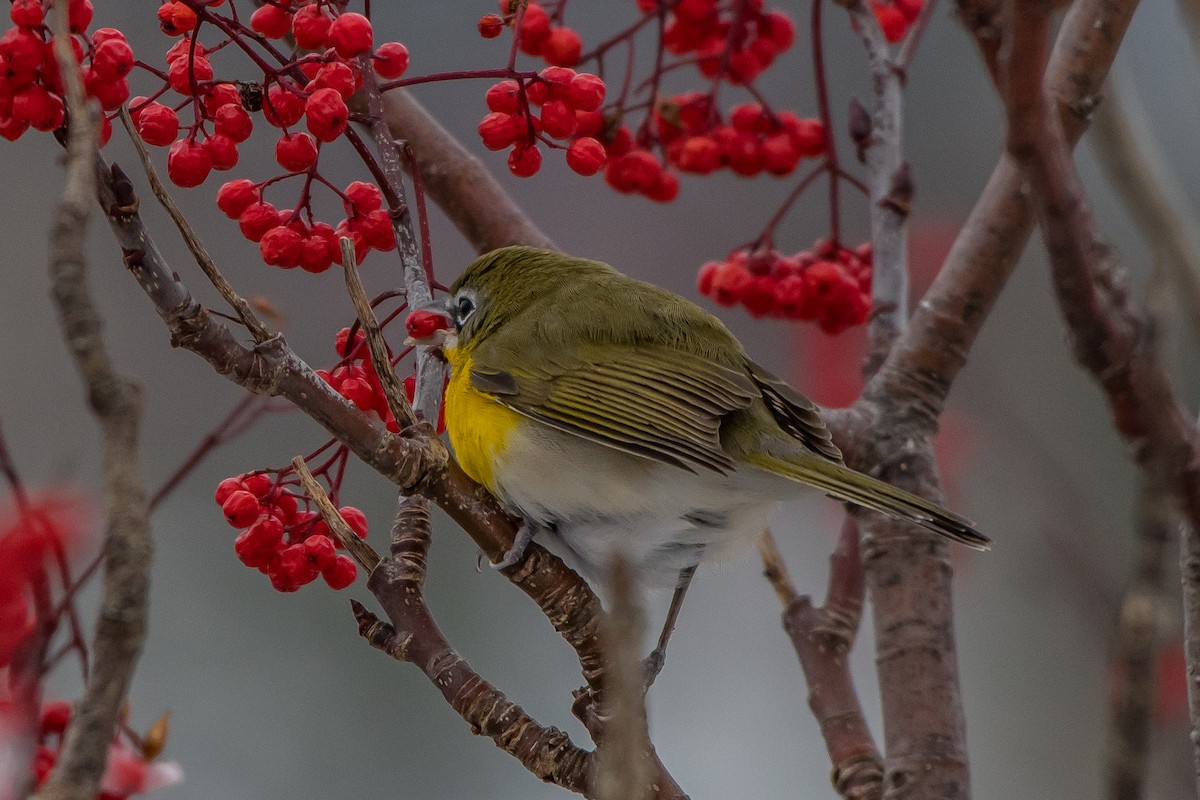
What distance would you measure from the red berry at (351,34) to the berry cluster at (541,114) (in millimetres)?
352

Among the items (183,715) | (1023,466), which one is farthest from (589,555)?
(183,715)

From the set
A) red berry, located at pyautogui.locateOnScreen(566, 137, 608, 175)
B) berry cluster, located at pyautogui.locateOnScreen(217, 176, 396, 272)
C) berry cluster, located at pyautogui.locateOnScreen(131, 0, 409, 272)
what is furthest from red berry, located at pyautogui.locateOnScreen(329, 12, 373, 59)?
red berry, located at pyautogui.locateOnScreen(566, 137, 608, 175)

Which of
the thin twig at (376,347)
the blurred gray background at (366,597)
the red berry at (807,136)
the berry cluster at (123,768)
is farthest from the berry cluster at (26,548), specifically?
the blurred gray background at (366,597)

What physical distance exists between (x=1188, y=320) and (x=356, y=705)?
16.7 ft

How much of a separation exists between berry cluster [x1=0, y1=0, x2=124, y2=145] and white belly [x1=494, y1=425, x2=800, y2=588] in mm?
1229

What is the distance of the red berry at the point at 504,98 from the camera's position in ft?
7.51

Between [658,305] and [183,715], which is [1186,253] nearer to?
[658,305]

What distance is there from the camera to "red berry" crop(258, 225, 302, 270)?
7.09ft

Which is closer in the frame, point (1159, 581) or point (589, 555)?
point (1159, 581)

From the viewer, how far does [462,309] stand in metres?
3.36

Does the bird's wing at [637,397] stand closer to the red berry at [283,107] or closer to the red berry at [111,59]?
the red berry at [283,107]

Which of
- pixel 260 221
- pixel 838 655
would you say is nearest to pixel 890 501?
pixel 838 655

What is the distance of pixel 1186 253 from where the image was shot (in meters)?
1.89

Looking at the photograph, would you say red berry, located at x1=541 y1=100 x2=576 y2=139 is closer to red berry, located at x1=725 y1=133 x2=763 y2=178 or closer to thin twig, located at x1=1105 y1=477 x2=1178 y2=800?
red berry, located at x1=725 y1=133 x2=763 y2=178
